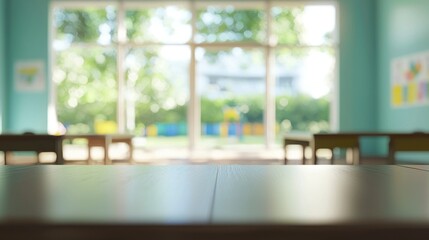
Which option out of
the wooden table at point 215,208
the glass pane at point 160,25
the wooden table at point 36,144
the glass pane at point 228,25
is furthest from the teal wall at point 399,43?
the wooden table at point 215,208

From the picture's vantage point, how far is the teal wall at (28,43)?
7.35 m

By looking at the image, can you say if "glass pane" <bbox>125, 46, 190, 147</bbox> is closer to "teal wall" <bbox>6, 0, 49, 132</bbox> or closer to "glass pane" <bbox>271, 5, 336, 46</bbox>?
Result: "teal wall" <bbox>6, 0, 49, 132</bbox>

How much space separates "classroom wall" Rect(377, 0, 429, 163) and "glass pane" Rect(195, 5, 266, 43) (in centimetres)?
191

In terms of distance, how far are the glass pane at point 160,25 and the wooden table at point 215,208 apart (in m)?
6.95

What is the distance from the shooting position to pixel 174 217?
42cm

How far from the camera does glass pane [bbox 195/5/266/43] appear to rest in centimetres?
753

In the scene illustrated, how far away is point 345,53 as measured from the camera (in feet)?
24.5

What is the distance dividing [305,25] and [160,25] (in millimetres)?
2416

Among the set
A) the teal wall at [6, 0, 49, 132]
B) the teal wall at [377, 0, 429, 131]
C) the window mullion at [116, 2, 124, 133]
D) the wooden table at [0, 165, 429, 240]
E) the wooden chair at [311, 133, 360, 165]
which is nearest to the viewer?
the wooden table at [0, 165, 429, 240]

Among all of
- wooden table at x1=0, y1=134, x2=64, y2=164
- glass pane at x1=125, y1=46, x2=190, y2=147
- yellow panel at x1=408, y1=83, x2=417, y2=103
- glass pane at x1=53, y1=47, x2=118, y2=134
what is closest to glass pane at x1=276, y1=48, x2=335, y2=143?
yellow panel at x1=408, y1=83, x2=417, y2=103

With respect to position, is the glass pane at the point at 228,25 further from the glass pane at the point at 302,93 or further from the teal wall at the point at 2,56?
the teal wall at the point at 2,56

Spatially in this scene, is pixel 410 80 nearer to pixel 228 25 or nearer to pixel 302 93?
pixel 302 93

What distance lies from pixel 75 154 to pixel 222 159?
8.06 ft

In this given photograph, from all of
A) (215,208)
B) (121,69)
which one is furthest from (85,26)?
(215,208)
